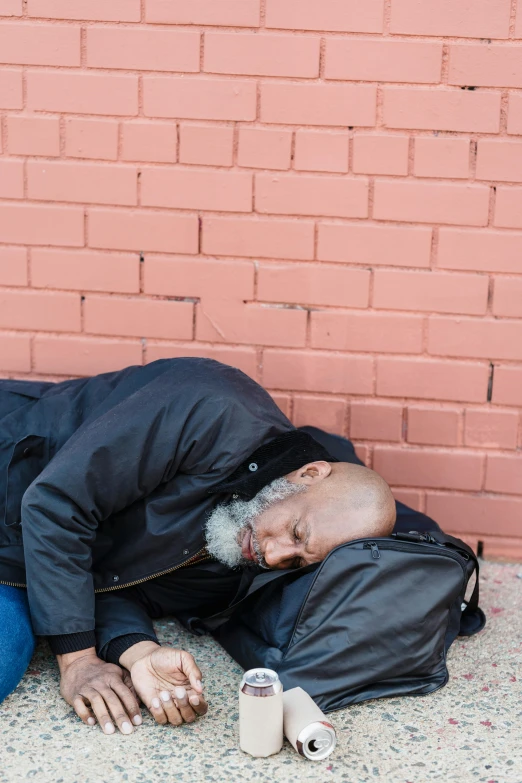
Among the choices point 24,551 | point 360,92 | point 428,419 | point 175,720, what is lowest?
point 175,720

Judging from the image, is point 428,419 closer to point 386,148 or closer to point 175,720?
point 386,148

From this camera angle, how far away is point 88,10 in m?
2.92

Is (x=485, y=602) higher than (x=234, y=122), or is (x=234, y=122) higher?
(x=234, y=122)

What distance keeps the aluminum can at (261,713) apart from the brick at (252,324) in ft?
4.54

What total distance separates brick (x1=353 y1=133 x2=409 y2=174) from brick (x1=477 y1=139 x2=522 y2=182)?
0.27 metres

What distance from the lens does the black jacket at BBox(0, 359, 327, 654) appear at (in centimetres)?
236

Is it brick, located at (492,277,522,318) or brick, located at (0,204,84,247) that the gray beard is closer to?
brick, located at (492,277,522,318)

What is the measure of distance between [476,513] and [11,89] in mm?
2390

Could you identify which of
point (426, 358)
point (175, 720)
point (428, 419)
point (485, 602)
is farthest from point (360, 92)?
point (175, 720)

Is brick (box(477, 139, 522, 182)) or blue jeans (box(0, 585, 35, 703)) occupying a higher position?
brick (box(477, 139, 522, 182))

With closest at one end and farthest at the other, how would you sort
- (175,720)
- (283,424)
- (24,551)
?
(175,720) → (24,551) → (283,424)

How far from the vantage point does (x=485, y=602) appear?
2.97 m

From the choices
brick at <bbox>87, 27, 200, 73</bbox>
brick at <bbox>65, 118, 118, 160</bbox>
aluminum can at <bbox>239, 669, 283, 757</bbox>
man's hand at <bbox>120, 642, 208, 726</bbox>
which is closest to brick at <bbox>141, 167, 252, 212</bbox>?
brick at <bbox>65, 118, 118, 160</bbox>

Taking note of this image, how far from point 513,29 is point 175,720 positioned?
99.2 inches
